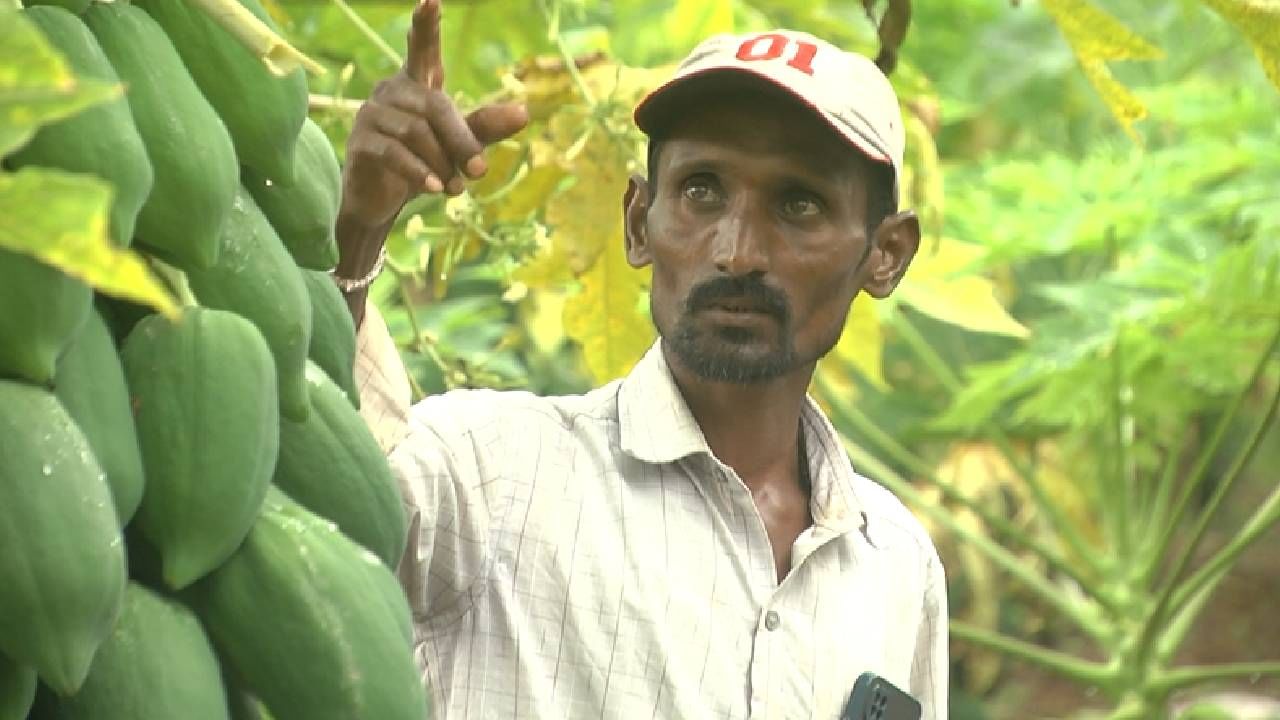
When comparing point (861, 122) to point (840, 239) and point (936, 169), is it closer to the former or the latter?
point (840, 239)

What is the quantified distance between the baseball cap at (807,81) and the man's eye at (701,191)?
81mm

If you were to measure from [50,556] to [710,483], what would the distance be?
3.39 feet

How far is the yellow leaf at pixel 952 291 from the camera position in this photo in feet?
8.21

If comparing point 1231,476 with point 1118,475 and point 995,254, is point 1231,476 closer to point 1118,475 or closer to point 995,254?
point 995,254

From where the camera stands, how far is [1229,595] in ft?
22.5

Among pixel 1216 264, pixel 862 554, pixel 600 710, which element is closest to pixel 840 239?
pixel 862 554

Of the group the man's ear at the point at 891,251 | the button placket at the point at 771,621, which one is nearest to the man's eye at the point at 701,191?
the man's ear at the point at 891,251

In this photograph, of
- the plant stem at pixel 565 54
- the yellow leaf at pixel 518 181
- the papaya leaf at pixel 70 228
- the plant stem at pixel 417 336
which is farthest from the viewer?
the yellow leaf at pixel 518 181

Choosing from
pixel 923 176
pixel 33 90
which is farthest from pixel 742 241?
pixel 33 90

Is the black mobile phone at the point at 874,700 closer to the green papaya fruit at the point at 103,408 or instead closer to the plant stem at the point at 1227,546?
the green papaya fruit at the point at 103,408

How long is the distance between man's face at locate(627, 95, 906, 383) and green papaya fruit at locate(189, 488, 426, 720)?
0.89 meters

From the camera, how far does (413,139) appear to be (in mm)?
1323

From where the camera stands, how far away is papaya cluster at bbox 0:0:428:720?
81cm

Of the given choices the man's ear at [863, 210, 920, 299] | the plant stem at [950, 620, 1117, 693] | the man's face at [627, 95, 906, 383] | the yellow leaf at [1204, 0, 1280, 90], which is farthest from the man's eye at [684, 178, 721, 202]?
the plant stem at [950, 620, 1117, 693]
